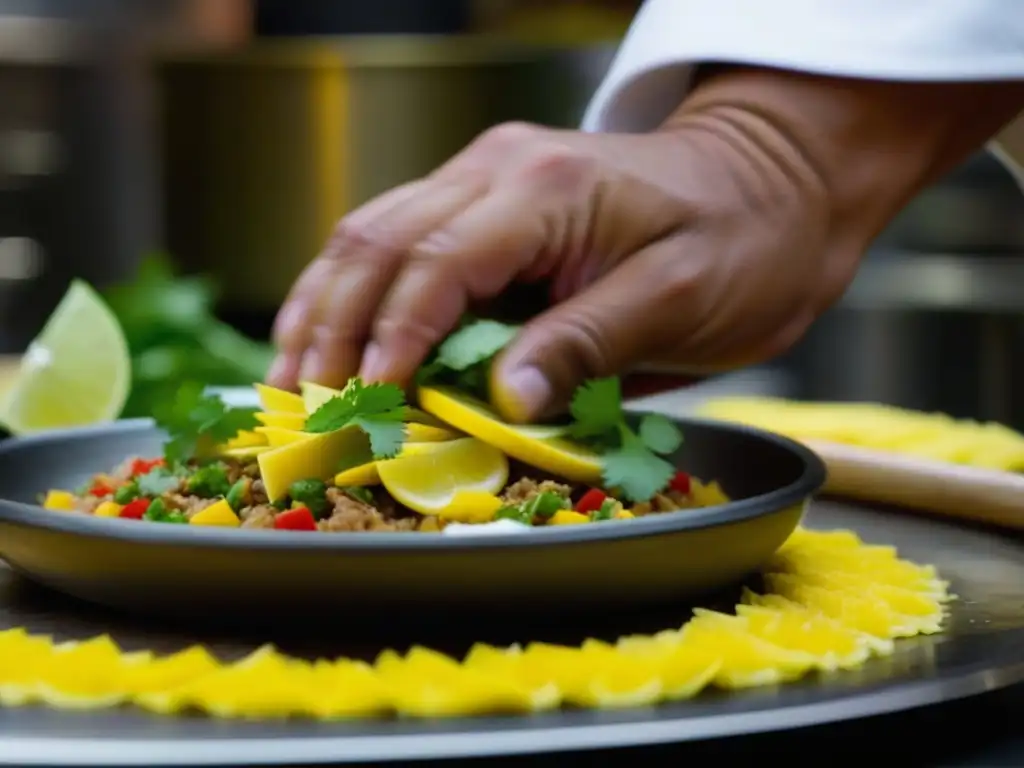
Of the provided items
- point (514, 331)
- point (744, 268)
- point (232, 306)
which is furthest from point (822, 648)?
point (232, 306)

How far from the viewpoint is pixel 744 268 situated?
1.37 metres

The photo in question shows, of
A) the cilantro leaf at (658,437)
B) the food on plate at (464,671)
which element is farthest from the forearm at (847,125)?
the food on plate at (464,671)

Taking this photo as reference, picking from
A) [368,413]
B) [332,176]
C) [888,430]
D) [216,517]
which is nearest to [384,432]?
[368,413]

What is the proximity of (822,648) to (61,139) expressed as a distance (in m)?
3.78

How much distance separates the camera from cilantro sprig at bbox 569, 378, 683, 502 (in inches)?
45.3

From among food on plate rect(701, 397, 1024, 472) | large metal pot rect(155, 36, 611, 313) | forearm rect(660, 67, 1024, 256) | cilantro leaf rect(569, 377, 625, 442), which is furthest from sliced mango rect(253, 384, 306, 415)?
large metal pot rect(155, 36, 611, 313)

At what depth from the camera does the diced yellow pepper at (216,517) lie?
106 centimetres

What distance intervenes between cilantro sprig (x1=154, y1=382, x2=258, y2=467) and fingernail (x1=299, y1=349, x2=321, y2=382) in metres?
0.07

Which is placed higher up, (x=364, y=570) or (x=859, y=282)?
(x=364, y=570)

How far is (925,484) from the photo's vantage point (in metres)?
1.35

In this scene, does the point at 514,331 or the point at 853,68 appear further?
the point at 853,68

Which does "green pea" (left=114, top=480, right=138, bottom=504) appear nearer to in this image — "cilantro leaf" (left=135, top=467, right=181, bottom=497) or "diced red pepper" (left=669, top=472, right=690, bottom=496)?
"cilantro leaf" (left=135, top=467, right=181, bottom=497)

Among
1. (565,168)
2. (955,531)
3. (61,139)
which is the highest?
(565,168)

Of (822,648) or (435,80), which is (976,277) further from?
(822,648)
